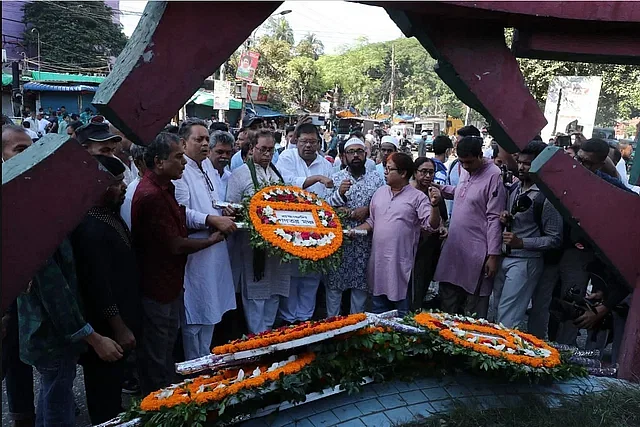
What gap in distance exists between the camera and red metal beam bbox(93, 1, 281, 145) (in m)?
1.67

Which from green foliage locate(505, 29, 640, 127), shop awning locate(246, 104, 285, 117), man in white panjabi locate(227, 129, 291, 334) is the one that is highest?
green foliage locate(505, 29, 640, 127)

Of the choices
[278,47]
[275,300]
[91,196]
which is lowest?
[275,300]

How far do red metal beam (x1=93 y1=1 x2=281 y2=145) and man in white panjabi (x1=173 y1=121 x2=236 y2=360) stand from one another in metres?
2.28

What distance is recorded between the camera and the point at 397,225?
4.75 meters

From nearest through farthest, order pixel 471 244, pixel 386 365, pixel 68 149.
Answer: pixel 68 149 < pixel 386 365 < pixel 471 244

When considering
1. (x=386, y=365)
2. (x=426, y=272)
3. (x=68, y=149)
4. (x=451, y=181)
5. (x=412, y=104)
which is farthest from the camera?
(x=412, y=104)

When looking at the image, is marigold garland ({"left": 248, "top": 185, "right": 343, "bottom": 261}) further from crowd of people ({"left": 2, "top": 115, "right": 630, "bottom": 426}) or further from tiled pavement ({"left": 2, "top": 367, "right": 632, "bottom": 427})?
tiled pavement ({"left": 2, "top": 367, "right": 632, "bottom": 427})

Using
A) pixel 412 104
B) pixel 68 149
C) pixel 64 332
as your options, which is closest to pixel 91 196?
pixel 68 149

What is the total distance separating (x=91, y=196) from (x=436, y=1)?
4.49 ft

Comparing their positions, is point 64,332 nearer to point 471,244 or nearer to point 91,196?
point 91,196

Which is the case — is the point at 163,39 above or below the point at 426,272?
above

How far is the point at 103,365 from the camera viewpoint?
3033 mm

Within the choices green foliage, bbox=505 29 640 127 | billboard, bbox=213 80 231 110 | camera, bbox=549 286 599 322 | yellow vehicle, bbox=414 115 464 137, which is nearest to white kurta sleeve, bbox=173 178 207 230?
camera, bbox=549 286 599 322

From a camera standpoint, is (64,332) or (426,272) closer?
(64,332)
